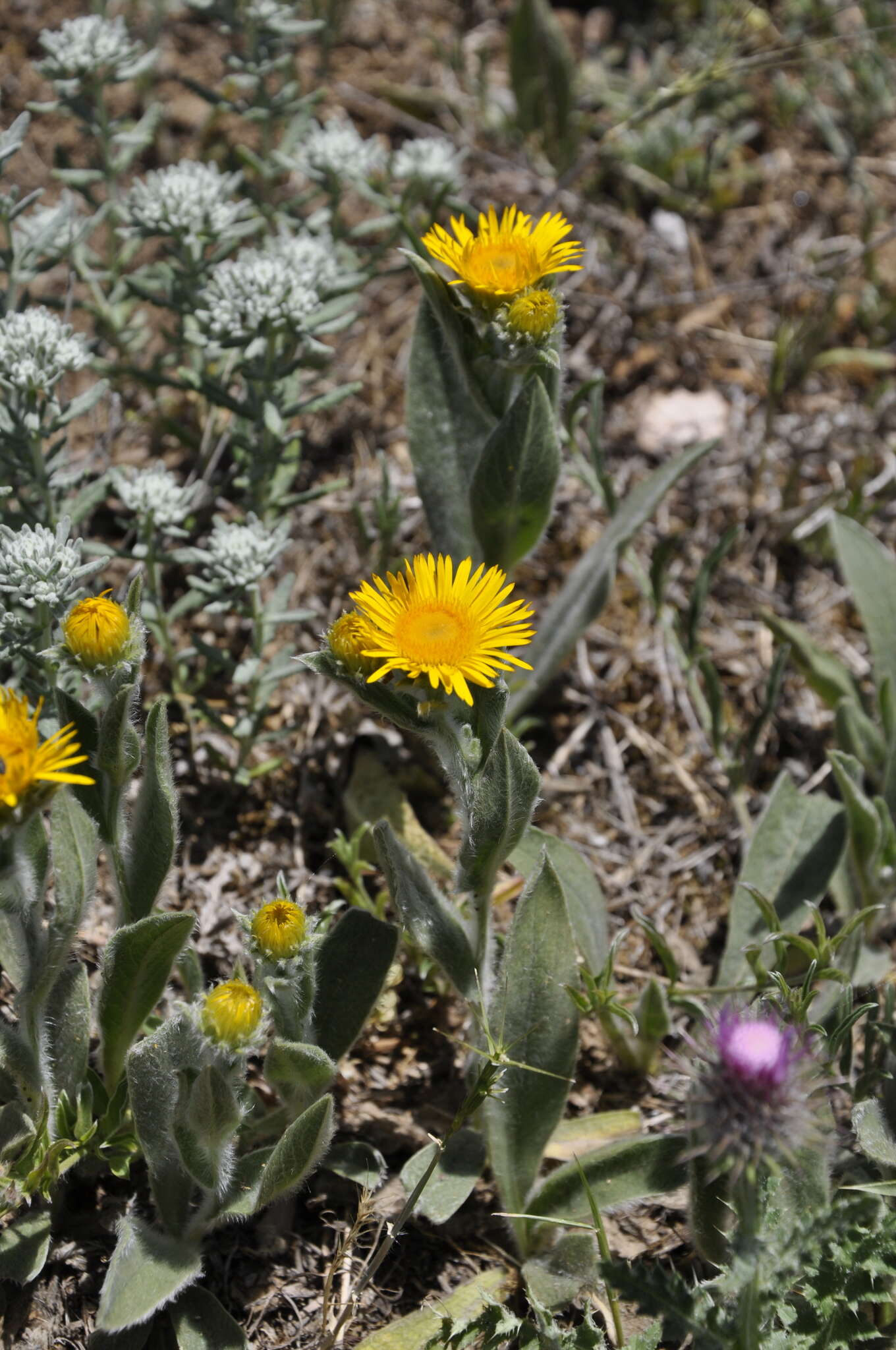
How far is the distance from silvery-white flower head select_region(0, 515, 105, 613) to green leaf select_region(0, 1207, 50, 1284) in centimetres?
138

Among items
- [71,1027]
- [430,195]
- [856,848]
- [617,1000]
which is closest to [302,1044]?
[71,1027]

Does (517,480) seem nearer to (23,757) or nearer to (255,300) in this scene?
(255,300)

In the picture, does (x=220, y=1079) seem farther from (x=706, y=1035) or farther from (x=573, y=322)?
(x=573, y=322)

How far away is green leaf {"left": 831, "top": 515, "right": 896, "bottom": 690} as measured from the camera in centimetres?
379

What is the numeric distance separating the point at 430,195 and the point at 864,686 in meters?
2.36

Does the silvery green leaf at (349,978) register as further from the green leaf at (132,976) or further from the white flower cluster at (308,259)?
the white flower cluster at (308,259)

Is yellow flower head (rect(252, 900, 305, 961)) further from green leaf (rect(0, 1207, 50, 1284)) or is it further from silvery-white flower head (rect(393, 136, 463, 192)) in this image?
silvery-white flower head (rect(393, 136, 463, 192))

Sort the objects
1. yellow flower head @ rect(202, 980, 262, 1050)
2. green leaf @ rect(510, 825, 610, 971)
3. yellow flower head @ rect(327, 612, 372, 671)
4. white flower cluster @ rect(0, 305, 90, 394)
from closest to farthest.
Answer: yellow flower head @ rect(202, 980, 262, 1050) < yellow flower head @ rect(327, 612, 372, 671) < white flower cluster @ rect(0, 305, 90, 394) < green leaf @ rect(510, 825, 610, 971)

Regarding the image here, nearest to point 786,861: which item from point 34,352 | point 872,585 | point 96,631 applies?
point 872,585

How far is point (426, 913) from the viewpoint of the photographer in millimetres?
2746

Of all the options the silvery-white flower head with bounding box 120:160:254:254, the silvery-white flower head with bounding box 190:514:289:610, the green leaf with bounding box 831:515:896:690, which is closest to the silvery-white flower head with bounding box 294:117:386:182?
the silvery-white flower head with bounding box 120:160:254:254

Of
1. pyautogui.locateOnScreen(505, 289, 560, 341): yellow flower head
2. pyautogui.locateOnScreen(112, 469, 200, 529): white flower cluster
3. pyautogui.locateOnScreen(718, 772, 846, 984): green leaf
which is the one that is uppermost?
pyautogui.locateOnScreen(505, 289, 560, 341): yellow flower head

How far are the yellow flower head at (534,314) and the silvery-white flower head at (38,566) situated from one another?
1161 mm

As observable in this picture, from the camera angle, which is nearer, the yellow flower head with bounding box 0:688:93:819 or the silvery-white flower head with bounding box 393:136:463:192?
the yellow flower head with bounding box 0:688:93:819
